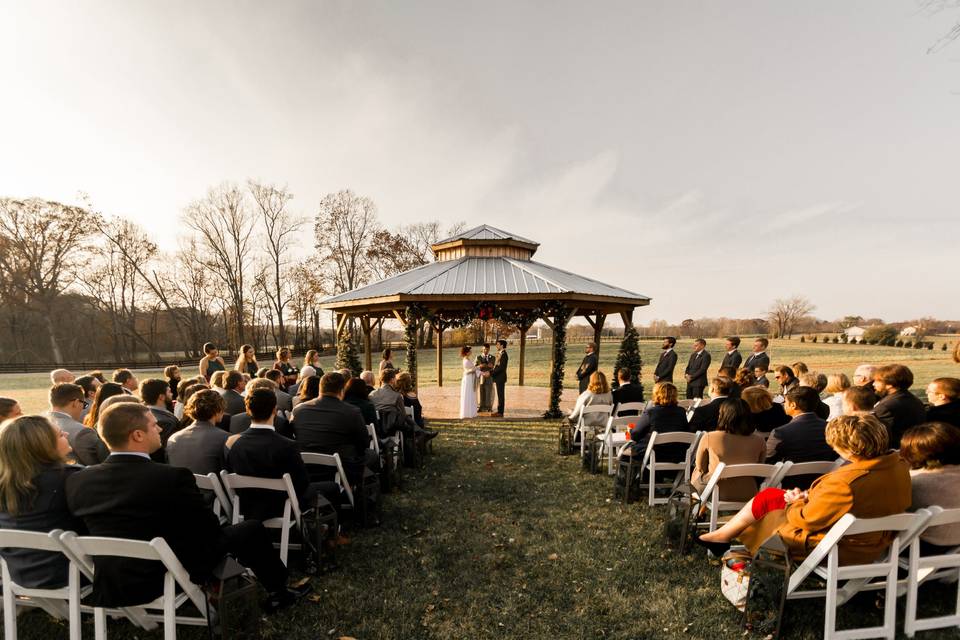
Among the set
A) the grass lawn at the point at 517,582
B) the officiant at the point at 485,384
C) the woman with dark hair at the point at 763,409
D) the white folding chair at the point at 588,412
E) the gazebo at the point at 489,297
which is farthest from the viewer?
the officiant at the point at 485,384

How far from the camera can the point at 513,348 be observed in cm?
4197

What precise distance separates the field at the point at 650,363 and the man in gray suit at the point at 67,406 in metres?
14.7

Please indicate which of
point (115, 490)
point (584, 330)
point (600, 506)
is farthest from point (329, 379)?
point (584, 330)

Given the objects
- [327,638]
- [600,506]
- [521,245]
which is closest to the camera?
[327,638]

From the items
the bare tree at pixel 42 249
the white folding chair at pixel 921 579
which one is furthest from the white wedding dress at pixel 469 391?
the bare tree at pixel 42 249

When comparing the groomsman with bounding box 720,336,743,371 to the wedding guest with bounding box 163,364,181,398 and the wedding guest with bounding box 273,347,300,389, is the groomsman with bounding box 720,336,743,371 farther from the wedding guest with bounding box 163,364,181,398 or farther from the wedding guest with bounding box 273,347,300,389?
the wedding guest with bounding box 163,364,181,398

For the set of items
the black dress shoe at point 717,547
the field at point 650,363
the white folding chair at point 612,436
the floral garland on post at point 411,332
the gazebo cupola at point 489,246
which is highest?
the gazebo cupola at point 489,246

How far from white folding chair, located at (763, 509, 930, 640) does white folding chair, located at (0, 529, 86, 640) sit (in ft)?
14.4

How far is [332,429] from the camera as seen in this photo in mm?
4516

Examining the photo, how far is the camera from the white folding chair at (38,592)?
2221 millimetres

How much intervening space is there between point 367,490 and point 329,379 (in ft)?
4.67

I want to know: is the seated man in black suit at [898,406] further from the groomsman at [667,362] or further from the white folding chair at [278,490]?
the white folding chair at [278,490]

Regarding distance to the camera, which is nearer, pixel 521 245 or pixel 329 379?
pixel 329 379

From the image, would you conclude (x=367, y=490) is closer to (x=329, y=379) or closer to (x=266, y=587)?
(x=329, y=379)
